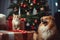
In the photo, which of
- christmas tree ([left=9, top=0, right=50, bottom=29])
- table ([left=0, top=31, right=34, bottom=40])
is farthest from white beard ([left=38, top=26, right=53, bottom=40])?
christmas tree ([left=9, top=0, right=50, bottom=29])

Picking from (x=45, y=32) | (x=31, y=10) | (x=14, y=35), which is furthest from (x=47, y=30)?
(x=31, y=10)

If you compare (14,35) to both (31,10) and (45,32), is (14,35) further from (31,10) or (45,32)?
(31,10)

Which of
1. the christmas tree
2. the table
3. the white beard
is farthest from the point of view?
the christmas tree

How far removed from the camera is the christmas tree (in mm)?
3213

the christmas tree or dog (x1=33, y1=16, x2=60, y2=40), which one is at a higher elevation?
the christmas tree

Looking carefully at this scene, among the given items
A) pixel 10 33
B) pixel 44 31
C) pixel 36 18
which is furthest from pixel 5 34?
pixel 36 18

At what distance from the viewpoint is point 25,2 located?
3.29 meters

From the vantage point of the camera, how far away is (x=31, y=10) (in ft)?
10.8

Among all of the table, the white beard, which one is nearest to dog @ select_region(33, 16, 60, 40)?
the white beard

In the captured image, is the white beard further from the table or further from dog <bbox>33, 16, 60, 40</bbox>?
the table

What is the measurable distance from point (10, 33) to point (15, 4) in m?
1.38

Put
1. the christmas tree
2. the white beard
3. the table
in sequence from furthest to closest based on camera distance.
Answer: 1. the christmas tree
2. the white beard
3. the table

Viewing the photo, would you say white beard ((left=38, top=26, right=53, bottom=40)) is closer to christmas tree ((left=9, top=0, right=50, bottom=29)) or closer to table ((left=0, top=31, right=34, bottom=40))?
table ((left=0, top=31, right=34, bottom=40))

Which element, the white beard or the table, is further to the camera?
the white beard
